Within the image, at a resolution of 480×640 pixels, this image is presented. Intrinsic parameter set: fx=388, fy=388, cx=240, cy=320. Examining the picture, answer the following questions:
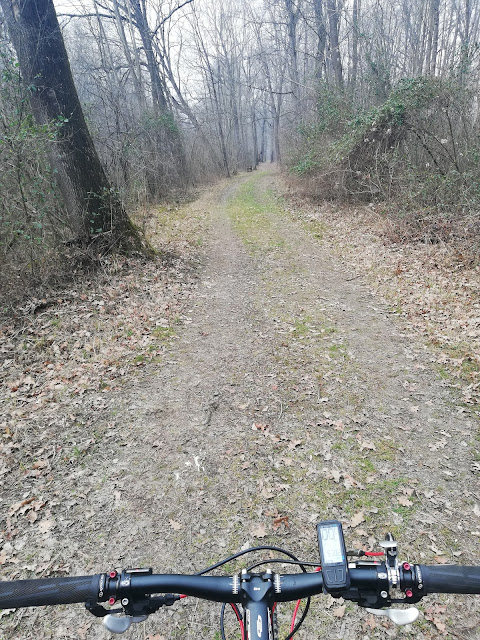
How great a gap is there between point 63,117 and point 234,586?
9.01 meters

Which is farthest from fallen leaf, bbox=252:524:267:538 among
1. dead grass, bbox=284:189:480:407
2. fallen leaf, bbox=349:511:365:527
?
dead grass, bbox=284:189:480:407

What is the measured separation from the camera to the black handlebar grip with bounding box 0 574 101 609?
134cm

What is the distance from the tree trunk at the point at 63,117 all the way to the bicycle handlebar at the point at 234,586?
8.29m

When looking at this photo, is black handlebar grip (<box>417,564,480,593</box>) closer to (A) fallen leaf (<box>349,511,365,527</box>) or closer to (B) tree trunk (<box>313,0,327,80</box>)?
(A) fallen leaf (<box>349,511,365,527</box>)

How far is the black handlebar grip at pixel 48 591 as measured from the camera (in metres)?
1.34

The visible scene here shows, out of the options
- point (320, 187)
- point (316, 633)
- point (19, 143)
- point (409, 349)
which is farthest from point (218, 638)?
point (320, 187)

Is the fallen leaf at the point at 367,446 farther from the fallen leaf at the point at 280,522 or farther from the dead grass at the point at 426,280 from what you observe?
the dead grass at the point at 426,280

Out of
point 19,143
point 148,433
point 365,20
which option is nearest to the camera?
point 148,433

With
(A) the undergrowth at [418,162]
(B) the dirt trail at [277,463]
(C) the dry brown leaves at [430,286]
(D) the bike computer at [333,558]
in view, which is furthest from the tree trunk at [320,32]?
(D) the bike computer at [333,558]

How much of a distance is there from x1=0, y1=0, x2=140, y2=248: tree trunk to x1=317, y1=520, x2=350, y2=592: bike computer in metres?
8.59

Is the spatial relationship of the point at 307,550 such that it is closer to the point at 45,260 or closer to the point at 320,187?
the point at 45,260

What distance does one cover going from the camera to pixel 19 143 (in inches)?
278

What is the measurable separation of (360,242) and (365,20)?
556 inches

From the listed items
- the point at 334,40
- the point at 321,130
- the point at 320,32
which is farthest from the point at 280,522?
the point at 320,32
